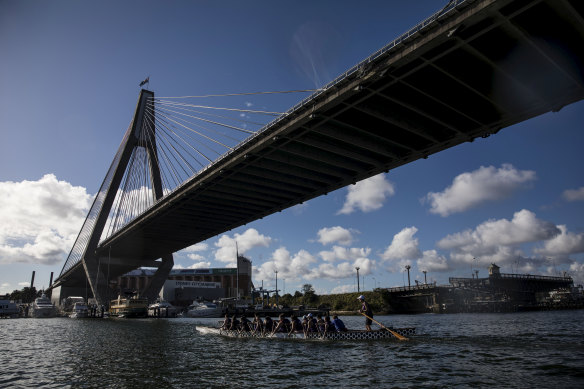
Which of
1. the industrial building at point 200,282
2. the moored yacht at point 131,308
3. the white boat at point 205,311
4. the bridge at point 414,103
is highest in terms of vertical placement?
the bridge at point 414,103

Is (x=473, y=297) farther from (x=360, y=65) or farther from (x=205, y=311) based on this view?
(x=360, y=65)

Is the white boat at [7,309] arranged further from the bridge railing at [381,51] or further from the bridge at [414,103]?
the bridge railing at [381,51]

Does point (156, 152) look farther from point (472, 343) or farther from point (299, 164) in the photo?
point (472, 343)

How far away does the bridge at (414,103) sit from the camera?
1731 cm

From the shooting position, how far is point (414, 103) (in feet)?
78.0

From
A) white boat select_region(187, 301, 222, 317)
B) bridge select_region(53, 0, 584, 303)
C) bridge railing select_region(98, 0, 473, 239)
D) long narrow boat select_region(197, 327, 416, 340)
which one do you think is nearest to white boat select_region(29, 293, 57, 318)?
white boat select_region(187, 301, 222, 317)

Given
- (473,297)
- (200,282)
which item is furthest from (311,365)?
(200,282)

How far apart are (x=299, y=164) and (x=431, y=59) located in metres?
15.1

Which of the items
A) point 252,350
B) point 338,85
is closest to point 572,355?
point 252,350

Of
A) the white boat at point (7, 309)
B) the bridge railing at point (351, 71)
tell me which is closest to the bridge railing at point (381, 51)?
the bridge railing at point (351, 71)

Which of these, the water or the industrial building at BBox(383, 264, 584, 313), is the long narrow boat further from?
the industrial building at BBox(383, 264, 584, 313)

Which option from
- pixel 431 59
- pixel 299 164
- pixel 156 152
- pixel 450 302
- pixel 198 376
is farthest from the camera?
pixel 450 302

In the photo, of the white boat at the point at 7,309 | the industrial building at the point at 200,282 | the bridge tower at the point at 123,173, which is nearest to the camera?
the bridge tower at the point at 123,173

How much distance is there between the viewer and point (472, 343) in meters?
19.8
